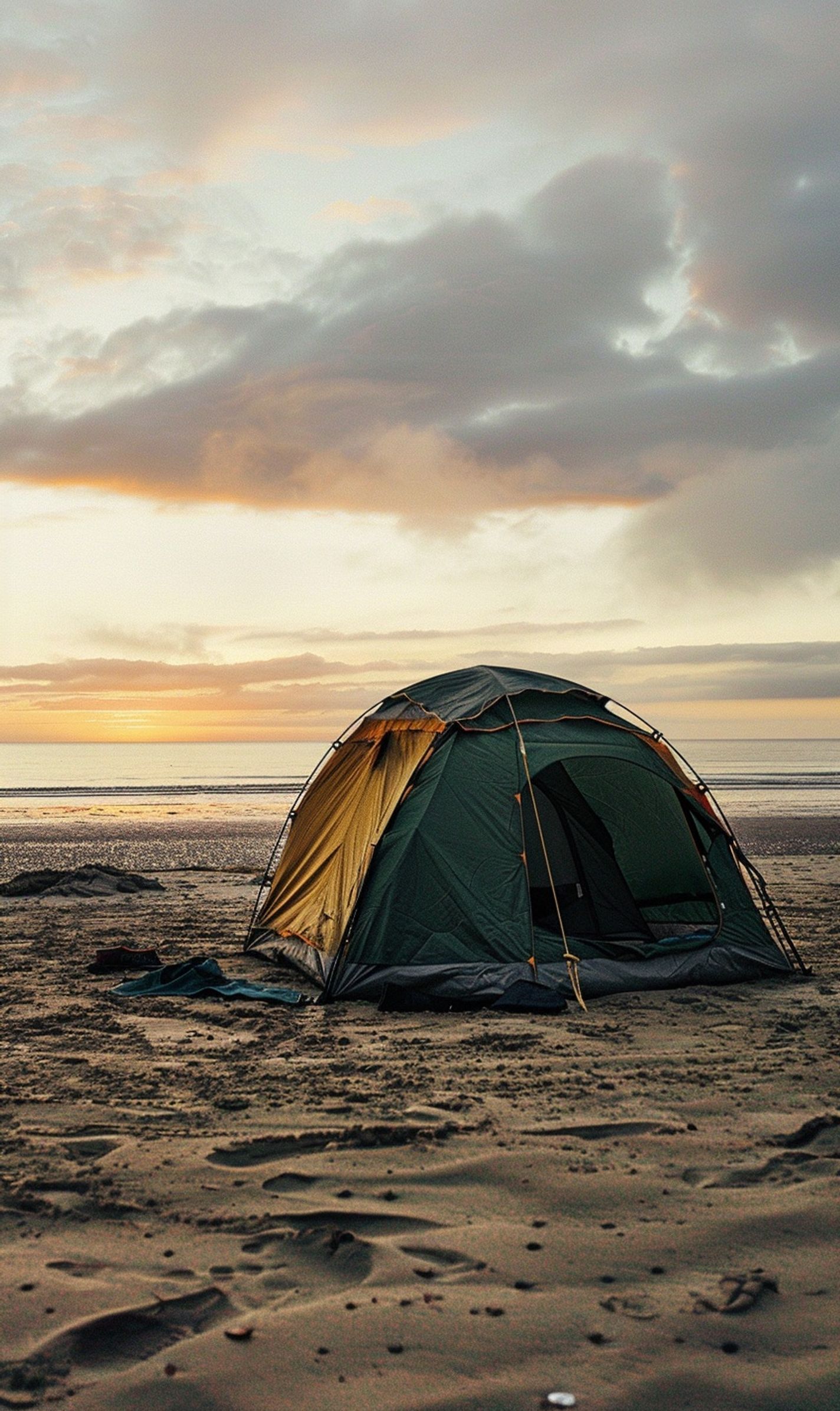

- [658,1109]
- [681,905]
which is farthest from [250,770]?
[658,1109]

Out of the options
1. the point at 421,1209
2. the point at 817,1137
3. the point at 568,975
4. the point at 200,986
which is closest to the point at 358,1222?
the point at 421,1209

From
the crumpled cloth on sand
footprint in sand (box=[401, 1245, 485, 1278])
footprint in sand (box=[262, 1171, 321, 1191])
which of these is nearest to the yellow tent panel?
the crumpled cloth on sand

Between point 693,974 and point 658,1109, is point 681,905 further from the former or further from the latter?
point 658,1109

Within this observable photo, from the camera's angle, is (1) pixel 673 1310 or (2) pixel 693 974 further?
(2) pixel 693 974

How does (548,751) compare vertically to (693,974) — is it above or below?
above

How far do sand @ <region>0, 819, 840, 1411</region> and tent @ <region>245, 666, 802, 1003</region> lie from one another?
2.18ft

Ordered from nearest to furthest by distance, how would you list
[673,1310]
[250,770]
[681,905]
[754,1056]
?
[673,1310] < [754,1056] < [681,905] < [250,770]

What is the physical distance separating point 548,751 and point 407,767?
1.26 metres

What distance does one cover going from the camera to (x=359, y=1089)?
6062 mm

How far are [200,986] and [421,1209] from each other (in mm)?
4905

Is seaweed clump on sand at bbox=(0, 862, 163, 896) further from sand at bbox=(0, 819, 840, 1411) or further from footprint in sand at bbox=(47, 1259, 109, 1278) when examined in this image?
footprint in sand at bbox=(47, 1259, 109, 1278)

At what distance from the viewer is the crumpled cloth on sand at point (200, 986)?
854cm

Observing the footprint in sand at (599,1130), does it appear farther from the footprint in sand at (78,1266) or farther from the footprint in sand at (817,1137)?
the footprint in sand at (78,1266)

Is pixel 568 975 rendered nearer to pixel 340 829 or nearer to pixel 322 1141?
pixel 340 829
